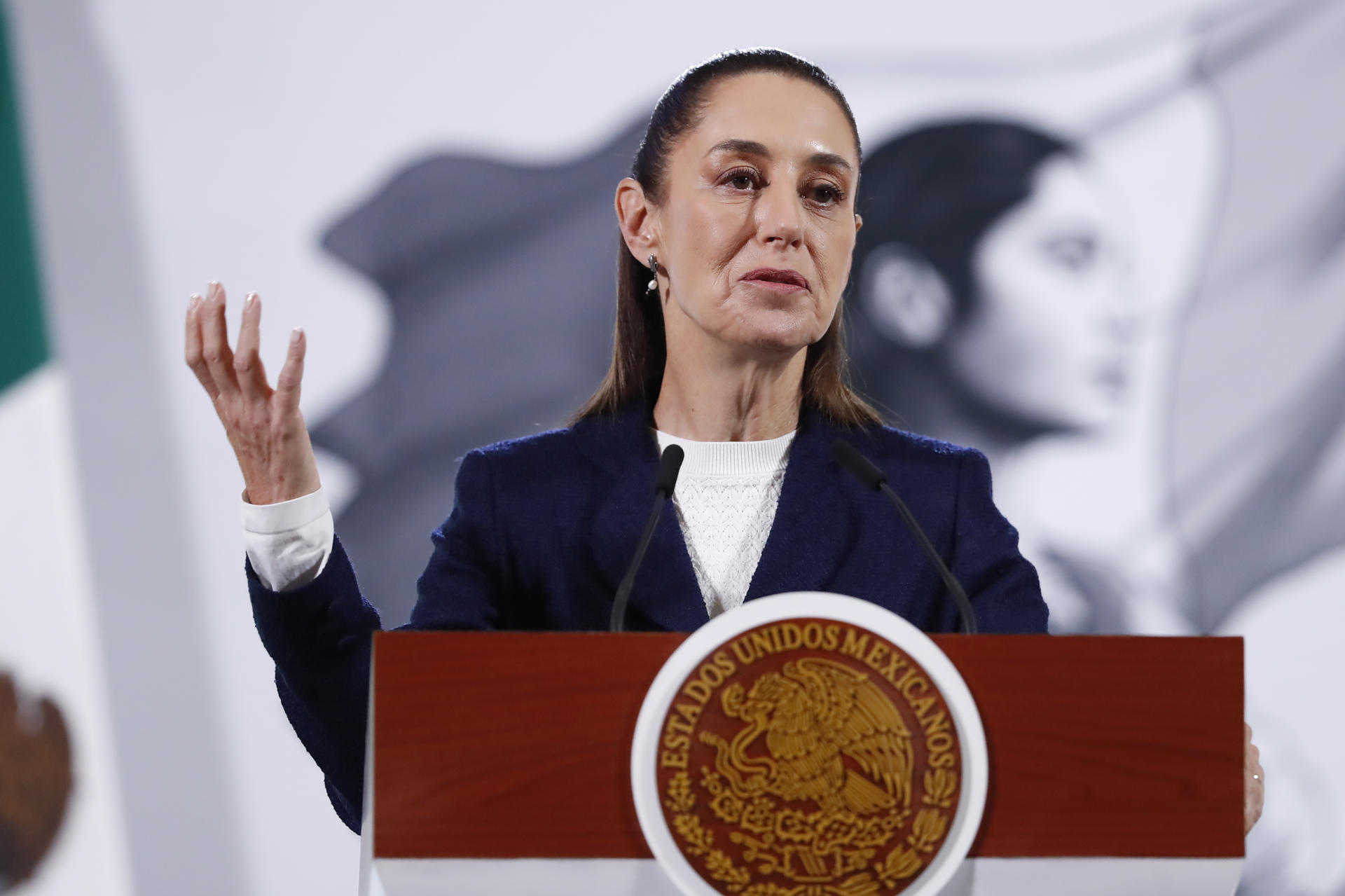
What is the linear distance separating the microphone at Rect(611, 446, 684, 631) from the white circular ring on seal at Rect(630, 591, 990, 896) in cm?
21

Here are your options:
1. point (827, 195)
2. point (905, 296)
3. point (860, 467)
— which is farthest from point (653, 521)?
point (905, 296)

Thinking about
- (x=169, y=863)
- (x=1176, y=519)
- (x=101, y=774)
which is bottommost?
(x=169, y=863)

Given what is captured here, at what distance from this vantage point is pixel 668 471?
1427 mm

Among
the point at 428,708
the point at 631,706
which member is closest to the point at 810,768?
the point at 631,706

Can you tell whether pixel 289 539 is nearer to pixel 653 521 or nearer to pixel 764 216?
pixel 653 521

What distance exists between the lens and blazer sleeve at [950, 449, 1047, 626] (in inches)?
66.8

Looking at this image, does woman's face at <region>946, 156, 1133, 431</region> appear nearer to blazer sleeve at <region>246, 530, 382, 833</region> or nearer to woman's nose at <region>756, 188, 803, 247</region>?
woman's nose at <region>756, 188, 803, 247</region>

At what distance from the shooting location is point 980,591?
5.69 feet

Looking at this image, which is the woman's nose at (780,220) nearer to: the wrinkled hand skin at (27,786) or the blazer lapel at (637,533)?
the blazer lapel at (637,533)

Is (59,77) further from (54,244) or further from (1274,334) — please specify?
(1274,334)

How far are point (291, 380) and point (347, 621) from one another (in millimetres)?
296

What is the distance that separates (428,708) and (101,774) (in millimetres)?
1718

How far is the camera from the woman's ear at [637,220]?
6.52ft

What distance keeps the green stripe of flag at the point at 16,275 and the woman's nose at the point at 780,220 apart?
157cm
